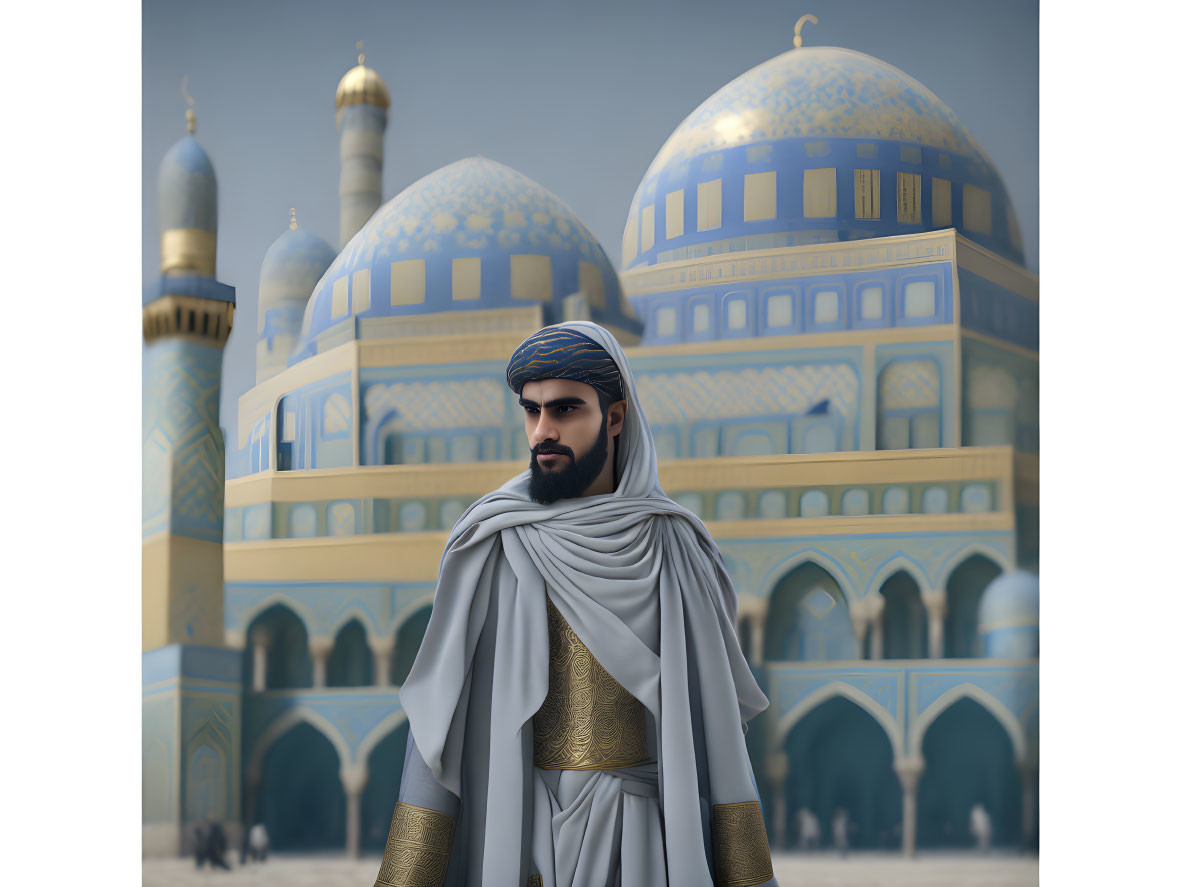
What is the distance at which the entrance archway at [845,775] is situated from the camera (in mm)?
3758

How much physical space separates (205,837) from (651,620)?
8.57 feet

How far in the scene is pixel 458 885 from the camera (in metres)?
1.97

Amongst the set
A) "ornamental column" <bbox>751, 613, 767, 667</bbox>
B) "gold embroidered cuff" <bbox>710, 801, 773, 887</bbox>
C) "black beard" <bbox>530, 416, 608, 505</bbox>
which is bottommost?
"gold embroidered cuff" <bbox>710, 801, 773, 887</bbox>

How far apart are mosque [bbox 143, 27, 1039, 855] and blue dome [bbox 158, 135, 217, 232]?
0.01 m

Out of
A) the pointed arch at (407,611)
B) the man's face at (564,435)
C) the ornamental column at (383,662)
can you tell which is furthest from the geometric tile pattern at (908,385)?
the man's face at (564,435)

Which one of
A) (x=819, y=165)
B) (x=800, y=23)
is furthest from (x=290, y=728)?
(x=800, y=23)

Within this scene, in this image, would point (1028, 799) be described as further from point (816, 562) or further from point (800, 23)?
point (800, 23)

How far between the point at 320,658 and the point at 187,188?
5.72 feet

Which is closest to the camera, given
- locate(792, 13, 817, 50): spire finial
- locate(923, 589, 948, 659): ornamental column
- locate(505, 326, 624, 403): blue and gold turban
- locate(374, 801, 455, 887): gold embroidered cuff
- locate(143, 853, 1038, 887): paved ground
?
locate(374, 801, 455, 887): gold embroidered cuff

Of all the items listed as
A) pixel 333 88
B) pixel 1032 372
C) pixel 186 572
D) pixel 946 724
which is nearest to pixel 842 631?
pixel 946 724

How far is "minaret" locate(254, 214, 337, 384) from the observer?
4.11 metres

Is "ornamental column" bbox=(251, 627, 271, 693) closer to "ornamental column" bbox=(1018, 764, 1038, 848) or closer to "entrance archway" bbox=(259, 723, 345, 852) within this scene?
"entrance archway" bbox=(259, 723, 345, 852)

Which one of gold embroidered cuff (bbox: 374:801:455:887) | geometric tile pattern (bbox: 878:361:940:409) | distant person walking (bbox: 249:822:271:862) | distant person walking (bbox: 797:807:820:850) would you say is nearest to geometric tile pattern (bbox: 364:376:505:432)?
geometric tile pattern (bbox: 878:361:940:409)

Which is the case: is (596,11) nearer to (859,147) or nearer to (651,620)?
(859,147)
